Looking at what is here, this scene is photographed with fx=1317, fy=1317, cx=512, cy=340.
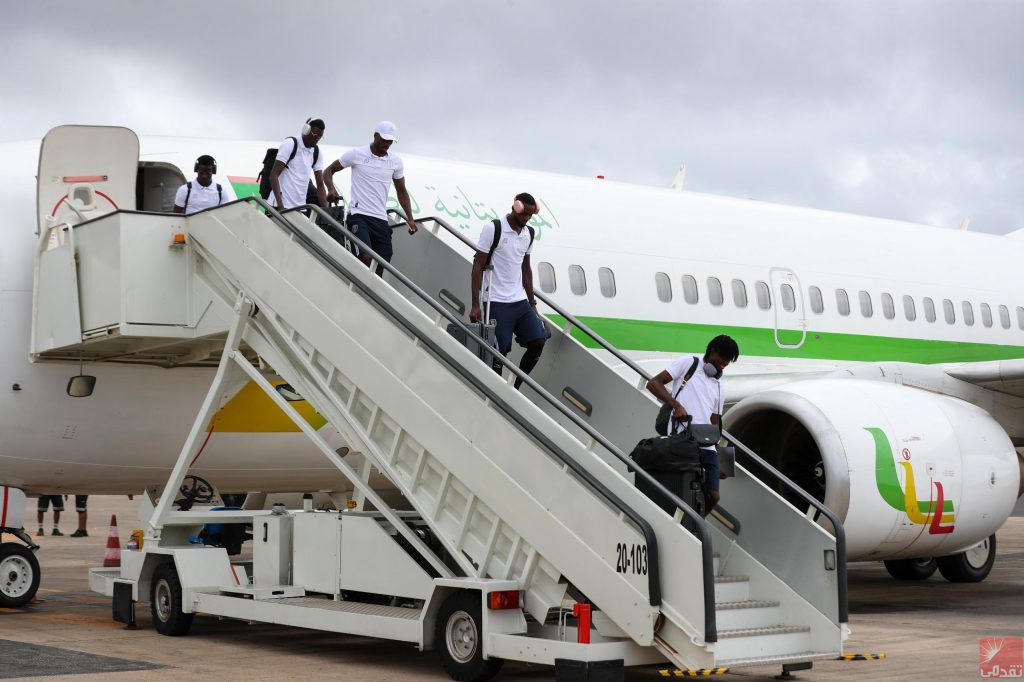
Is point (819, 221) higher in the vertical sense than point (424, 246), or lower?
higher

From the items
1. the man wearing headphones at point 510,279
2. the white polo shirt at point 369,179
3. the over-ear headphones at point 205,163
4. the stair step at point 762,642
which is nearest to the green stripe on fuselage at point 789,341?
the white polo shirt at point 369,179

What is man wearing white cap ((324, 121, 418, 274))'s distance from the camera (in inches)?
349

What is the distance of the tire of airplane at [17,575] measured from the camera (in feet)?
31.6

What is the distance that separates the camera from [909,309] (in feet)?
48.3

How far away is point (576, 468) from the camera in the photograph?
6.72 meters

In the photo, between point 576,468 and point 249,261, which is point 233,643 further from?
point 576,468

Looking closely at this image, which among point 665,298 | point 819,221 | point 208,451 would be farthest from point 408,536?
point 819,221

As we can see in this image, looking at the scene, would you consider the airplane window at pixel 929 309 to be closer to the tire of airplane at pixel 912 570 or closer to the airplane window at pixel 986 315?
the airplane window at pixel 986 315

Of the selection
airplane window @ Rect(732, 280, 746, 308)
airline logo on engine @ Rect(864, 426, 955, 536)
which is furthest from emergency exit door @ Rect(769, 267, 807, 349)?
airline logo on engine @ Rect(864, 426, 955, 536)

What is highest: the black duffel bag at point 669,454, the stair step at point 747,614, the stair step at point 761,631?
the black duffel bag at point 669,454

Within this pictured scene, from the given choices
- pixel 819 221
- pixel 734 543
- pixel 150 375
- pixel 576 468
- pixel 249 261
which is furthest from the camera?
pixel 819 221

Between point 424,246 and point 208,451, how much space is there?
223 cm

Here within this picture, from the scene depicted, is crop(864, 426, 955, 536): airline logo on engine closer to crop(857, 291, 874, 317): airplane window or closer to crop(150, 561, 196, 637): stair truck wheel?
crop(857, 291, 874, 317): airplane window

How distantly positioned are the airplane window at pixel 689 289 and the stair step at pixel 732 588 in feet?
17.5
